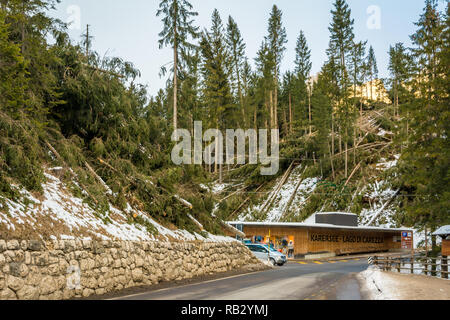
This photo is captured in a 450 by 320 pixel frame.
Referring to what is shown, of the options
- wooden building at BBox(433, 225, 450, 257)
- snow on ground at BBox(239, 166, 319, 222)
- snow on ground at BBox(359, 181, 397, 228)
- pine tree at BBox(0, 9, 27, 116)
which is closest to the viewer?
pine tree at BBox(0, 9, 27, 116)

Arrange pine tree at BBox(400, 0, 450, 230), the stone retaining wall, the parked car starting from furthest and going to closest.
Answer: the parked car, pine tree at BBox(400, 0, 450, 230), the stone retaining wall

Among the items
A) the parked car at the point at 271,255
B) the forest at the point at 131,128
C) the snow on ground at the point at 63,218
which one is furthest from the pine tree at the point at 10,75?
the parked car at the point at 271,255

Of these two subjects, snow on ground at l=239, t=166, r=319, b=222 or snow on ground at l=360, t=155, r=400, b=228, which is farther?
snow on ground at l=239, t=166, r=319, b=222

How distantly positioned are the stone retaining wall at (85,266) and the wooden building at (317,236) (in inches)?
837

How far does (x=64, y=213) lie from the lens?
12.2 meters

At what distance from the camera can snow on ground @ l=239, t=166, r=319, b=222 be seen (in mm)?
52125

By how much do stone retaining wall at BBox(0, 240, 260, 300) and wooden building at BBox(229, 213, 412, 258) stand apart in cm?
2125

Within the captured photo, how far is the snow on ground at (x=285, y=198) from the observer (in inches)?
2052

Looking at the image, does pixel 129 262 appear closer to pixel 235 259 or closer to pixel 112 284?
pixel 112 284

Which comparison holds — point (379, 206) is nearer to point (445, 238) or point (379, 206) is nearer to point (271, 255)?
point (271, 255)

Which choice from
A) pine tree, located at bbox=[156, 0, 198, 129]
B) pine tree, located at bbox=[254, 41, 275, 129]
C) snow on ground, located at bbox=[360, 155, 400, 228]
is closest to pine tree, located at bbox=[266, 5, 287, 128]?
pine tree, located at bbox=[254, 41, 275, 129]

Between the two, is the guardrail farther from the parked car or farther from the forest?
the parked car

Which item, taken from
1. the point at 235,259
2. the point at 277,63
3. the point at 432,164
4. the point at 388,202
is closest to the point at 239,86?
the point at 277,63
